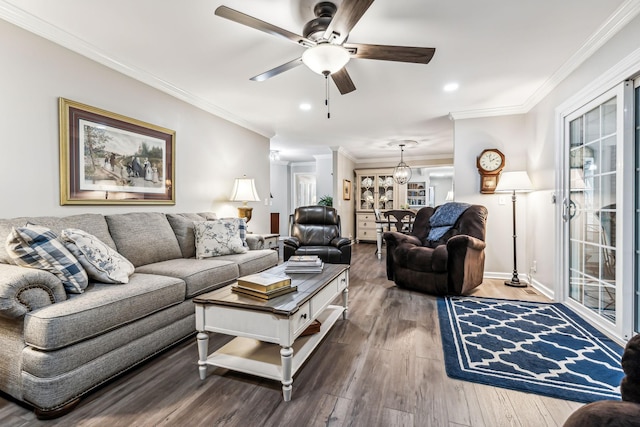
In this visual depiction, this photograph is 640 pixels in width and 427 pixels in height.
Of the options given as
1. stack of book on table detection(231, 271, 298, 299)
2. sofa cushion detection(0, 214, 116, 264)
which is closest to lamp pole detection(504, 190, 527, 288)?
stack of book on table detection(231, 271, 298, 299)

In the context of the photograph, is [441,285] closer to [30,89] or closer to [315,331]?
[315,331]

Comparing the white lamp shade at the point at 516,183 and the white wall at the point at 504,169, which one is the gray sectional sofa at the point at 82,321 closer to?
the white lamp shade at the point at 516,183

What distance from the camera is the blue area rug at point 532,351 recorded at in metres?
1.71

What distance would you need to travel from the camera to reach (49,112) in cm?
231

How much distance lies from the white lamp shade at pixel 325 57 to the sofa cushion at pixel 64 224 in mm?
2046

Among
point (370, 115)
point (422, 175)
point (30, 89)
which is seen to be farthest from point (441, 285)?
point (422, 175)

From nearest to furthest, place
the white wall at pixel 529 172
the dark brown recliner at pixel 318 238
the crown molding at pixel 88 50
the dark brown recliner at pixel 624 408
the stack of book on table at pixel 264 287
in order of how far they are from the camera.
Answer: the dark brown recliner at pixel 624 408
the stack of book on table at pixel 264 287
the crown molding at pixel 88 50
the white wall at pixel 529 172
the dark brown recliner at pixel 318 238

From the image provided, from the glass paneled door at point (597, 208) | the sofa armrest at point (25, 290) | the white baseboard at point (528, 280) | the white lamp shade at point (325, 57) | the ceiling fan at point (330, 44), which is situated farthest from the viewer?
the white baseboard at point (528, 280)

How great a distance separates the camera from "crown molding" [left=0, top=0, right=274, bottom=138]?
2.07 meters

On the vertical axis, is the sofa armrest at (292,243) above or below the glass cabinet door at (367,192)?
below

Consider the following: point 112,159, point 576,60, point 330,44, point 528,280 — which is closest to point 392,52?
point 330,44

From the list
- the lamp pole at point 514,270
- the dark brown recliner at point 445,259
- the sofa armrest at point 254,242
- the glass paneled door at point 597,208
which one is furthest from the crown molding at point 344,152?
the glass paneled door at point 597,208

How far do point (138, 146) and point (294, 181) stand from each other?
5.91 metres

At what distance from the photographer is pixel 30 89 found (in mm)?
2205
